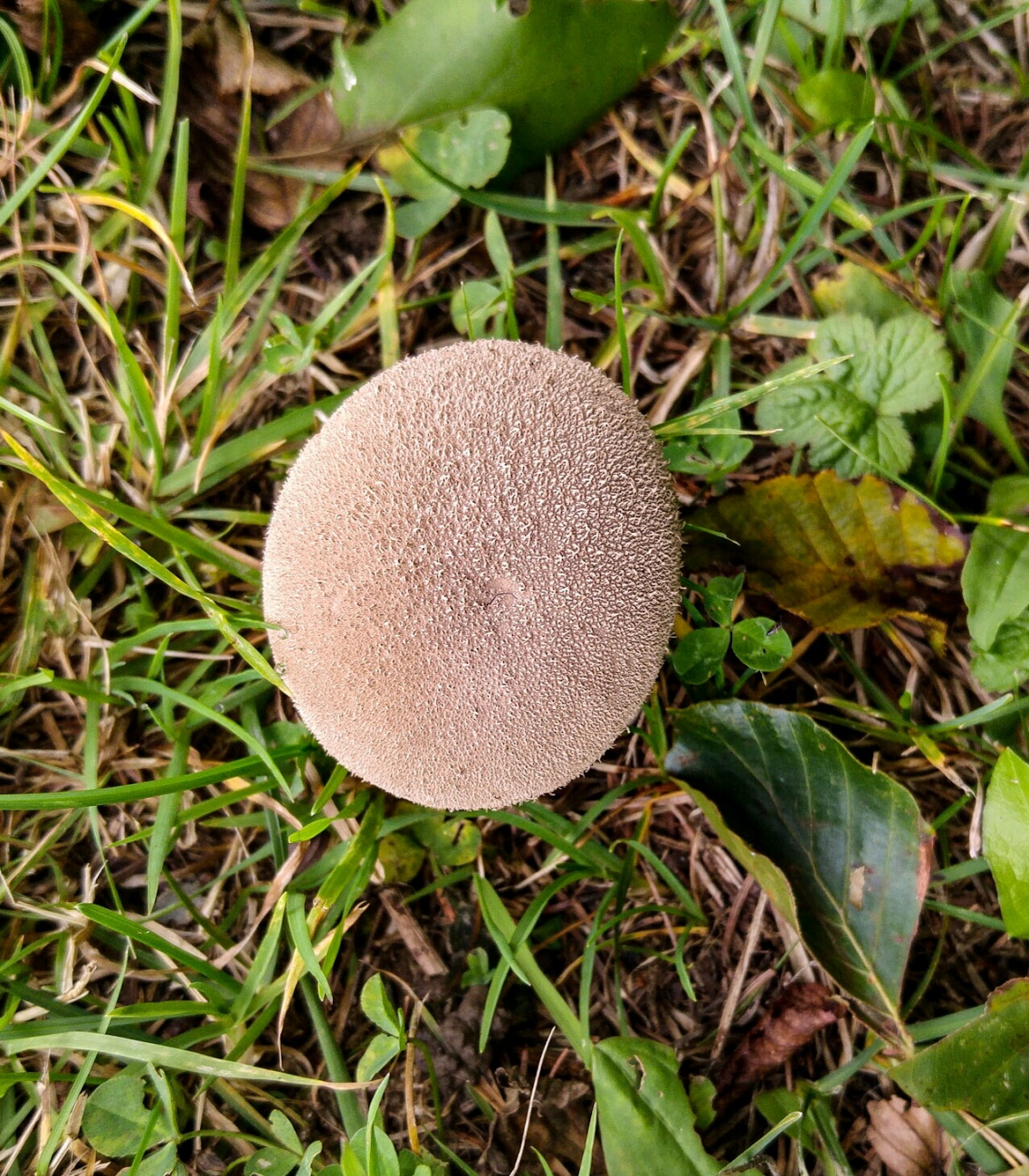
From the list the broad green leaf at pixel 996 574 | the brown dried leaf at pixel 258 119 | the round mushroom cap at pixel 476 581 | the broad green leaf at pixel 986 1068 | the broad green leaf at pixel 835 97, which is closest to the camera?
the round mushroom cap at pixel 476 581

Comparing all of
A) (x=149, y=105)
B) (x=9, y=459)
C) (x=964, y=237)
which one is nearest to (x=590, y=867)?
(x=9, y=459)

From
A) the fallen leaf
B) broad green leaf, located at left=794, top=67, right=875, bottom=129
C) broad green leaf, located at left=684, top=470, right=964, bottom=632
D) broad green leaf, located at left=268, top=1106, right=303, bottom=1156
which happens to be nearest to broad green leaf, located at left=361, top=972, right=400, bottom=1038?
broad green leaf, located at left=268, top=1106, right=303, bottom=1156

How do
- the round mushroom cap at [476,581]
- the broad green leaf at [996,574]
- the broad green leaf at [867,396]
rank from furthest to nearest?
the broad green leaf at [867,396]
the broad green leaf at [996,574]
the round mushroom cap at [476,581]

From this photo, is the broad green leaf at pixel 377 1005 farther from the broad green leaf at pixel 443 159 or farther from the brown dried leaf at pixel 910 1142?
the broad green leaf at pixel 443 159

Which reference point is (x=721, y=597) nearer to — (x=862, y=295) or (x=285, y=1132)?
(x=862, y=295)

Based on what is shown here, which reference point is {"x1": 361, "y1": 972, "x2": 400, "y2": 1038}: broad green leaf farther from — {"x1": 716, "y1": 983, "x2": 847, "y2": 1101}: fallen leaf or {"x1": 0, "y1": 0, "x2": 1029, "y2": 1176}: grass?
{"x1": 716, "y1": 983, "x2": 847, "y2": 1101}: fallen leaf

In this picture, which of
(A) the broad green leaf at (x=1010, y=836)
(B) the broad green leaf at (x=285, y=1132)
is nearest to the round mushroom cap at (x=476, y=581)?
(A) the broad green leaf at (x=1010, y=836)
